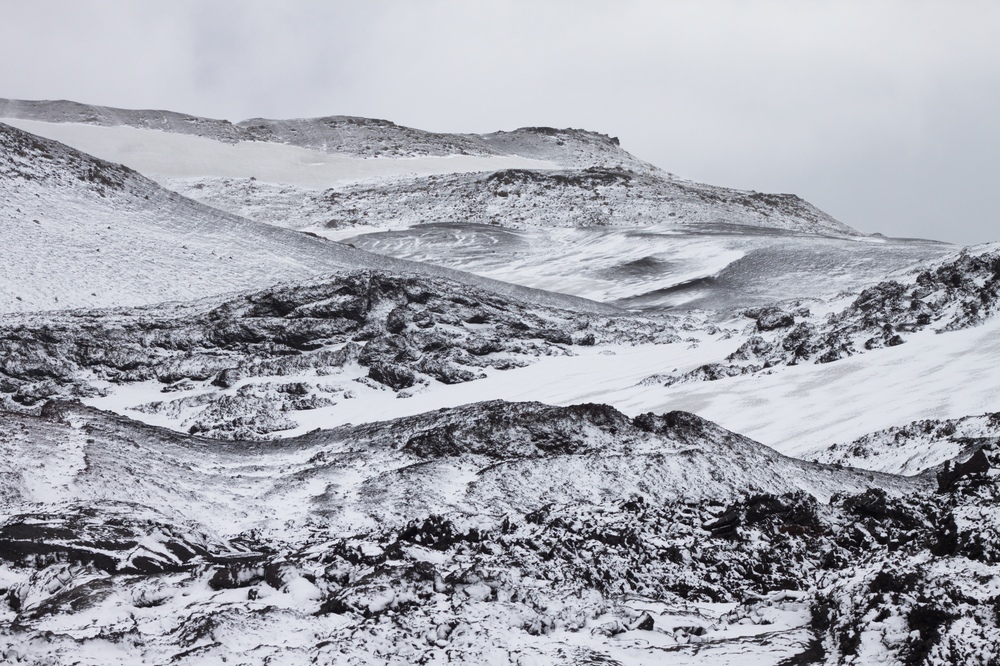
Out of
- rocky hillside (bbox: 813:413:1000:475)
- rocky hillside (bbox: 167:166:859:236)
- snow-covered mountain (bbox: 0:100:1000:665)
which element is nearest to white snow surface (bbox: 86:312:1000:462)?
snow-covered mountain (bbox: 0:100:1000:665)

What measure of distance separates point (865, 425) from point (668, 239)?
1679 inches

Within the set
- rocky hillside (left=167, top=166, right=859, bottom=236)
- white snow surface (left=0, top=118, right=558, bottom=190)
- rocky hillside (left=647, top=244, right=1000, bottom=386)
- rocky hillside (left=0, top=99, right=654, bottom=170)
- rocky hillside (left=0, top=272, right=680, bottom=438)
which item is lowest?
rocky hillside (left=0, top=272, right=680, bottom=438)

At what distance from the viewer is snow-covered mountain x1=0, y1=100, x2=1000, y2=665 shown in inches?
330

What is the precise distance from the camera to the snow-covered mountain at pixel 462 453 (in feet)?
27.5

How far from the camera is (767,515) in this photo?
10984 millimetres

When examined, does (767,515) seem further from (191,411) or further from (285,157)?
(285,157)

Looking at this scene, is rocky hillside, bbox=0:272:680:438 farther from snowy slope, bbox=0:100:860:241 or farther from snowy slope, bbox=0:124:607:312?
snowy slope, bbox=0:100:860:241

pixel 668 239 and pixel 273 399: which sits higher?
pixel 668 239

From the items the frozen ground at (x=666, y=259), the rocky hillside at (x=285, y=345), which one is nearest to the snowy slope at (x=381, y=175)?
the frozen ground at (x=666, y=259)

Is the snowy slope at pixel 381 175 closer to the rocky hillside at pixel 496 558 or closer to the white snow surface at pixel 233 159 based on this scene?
the white snow surface at pixel 233 159

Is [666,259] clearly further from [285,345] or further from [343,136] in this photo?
[343,136]

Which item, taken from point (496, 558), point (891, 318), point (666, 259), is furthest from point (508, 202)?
point (496, 558)

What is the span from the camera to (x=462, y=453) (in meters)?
16.7

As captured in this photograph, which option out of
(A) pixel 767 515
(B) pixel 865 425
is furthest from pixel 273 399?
(A) pixel 767 515
